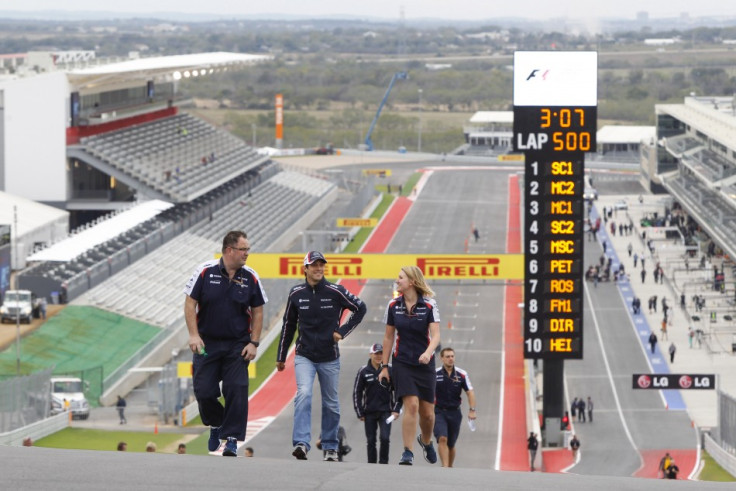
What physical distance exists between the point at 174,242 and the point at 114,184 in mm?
10278

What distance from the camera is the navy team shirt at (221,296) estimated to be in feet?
46.3

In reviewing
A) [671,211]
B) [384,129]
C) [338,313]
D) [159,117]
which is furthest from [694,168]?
[384,129]

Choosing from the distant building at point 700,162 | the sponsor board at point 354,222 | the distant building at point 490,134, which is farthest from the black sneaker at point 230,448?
the distant building at point 490,134

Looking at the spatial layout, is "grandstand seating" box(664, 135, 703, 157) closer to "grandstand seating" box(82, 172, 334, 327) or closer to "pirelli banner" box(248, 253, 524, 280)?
"grandstand seating" box(82, 172, 334, 327)

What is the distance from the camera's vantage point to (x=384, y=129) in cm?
17588

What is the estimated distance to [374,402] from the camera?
664 inches

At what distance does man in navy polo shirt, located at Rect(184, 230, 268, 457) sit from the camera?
14102 millimetres

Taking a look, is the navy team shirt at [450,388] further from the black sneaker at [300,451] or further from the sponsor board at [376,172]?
the sponsor board at [376,172]

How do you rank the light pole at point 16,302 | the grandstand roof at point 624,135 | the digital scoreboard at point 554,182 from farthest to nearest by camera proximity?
1. the grandstand roof at point 624,135
2. the light pole at point 16,302
3. the digital scoreboard at point 554,182

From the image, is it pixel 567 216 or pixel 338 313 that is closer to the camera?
pixel 338 313

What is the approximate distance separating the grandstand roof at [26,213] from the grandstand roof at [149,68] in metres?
7.03

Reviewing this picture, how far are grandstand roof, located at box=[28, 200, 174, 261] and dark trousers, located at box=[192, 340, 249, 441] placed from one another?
131 feet

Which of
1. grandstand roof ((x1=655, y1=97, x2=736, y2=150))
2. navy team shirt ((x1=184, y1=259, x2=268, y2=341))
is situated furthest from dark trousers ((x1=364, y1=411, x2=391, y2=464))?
grandstand roof ((x1=655, y1=97, x2=736, y2=150))

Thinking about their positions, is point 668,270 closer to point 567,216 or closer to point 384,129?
point 567,216
